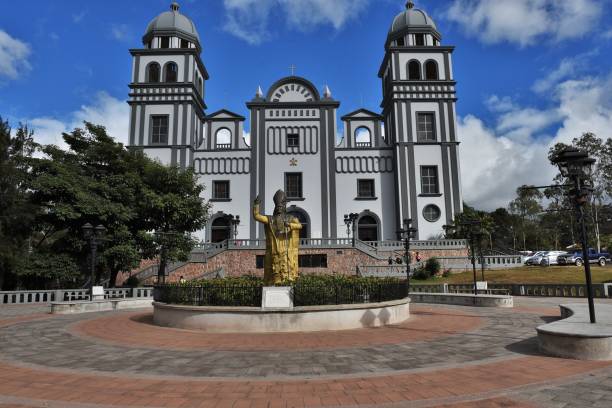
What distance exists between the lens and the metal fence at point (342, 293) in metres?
9.98

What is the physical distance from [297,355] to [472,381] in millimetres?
2984

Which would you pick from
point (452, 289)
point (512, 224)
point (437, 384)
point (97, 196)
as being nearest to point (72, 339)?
point (437, 384)

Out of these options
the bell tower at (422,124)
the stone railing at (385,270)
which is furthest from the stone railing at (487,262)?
the bell tower at (422,124)

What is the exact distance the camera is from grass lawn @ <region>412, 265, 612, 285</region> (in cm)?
2200

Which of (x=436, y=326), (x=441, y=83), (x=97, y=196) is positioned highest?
(x=441, y=83)

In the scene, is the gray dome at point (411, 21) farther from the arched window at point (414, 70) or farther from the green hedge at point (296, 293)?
the green hedge at point (296, 293)

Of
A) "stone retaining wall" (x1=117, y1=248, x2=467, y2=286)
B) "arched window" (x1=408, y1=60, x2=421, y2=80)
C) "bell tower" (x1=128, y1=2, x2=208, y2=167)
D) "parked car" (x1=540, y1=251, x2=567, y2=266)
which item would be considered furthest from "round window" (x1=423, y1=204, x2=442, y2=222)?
"bell tower" (x1=128, y1=2, x2=208, y2=167)

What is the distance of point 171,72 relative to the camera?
3781 cm

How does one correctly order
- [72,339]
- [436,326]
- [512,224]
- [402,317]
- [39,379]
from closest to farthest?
[39,379] < [72,339] < [436,326] < [402,317] < [512,224]

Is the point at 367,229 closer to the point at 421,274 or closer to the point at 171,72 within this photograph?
the point at 421,274

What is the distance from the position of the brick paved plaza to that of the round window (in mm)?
25311

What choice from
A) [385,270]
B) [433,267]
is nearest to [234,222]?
[385,270]

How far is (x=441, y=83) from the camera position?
121 feet

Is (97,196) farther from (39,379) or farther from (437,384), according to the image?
(437,384)
